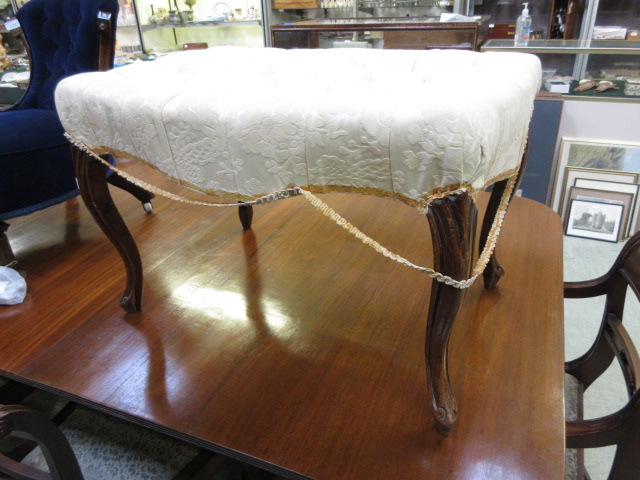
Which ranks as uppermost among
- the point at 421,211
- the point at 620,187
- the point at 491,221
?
the point at 421,211

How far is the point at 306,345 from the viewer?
854 mm

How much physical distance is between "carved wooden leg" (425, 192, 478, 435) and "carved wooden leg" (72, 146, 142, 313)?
604 millimetres

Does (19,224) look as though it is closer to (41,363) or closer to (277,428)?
(41,363)

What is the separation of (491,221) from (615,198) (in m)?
1.20

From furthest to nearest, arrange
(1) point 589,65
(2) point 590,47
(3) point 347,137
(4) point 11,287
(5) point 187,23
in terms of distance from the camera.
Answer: (5) point 187,23 → (1) point 589,65 → (2) point 590,47 → (4) point 11,287 → (3) point 347,137

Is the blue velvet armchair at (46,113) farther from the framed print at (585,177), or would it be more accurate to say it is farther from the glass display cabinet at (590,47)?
the framed print at (585,177)

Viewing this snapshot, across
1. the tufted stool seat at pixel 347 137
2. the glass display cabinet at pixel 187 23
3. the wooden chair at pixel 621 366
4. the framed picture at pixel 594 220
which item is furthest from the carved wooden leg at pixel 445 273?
the glass display cabinet at pixel 187 23

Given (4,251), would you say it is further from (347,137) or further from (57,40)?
(347,137)

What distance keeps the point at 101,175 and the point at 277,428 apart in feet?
1.79

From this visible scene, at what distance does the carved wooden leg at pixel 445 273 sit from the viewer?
53cm

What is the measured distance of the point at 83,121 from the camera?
77cm

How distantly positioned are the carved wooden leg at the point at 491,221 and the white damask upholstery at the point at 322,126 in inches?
5.1

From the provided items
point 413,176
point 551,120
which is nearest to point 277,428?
point 413,176

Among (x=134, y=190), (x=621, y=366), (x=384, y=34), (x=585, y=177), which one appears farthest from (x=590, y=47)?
(x=134, y=190)
